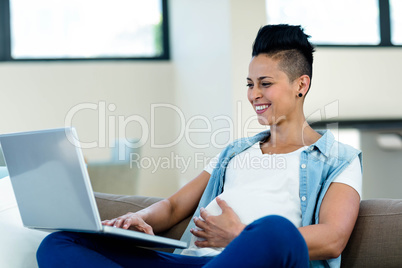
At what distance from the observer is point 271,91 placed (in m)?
1.88

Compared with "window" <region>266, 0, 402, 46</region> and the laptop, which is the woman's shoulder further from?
"window" <region>266, 0, 402, 46</region>

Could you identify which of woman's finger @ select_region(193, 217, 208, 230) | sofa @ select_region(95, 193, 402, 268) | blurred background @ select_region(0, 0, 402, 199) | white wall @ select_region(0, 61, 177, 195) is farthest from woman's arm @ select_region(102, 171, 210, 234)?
white wall @ select_region(0, 61, 177, 195)

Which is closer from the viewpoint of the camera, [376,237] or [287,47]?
[376,237]

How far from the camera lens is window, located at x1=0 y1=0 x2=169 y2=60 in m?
4.78

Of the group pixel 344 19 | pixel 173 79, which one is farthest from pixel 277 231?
pixel 173 79

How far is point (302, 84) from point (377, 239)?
0.60 m

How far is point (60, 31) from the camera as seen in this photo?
4887 mm

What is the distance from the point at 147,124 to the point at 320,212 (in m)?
3.60

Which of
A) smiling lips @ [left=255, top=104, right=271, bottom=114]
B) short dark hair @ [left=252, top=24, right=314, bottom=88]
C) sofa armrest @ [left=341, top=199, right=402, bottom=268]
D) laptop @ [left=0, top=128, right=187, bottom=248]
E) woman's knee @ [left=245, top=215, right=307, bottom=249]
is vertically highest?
short dark hair @ [left=252, top=24, right=314, bottom=88]

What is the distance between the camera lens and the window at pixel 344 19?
4.52 meters

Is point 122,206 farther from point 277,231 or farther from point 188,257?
point 277,231

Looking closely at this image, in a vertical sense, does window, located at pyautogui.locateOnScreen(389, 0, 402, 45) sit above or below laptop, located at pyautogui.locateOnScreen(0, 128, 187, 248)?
above

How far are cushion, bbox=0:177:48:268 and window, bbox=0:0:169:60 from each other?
3317mm

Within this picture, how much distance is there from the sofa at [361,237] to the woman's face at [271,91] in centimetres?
41
